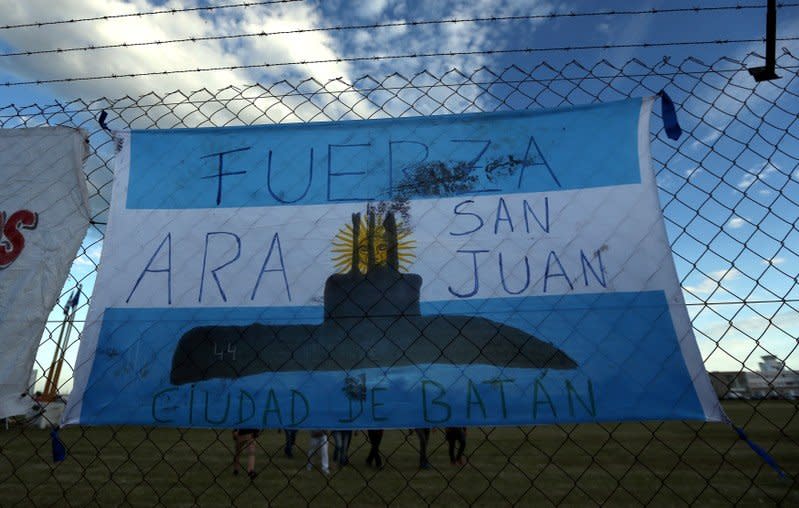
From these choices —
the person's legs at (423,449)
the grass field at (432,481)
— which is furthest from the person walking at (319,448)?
the person's legs at (423,449)

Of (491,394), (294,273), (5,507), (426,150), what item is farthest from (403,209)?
(5,507)

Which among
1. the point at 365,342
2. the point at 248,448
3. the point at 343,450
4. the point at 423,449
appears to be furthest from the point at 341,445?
the point at 365,342

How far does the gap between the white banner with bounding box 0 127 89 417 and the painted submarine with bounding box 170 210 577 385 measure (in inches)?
26.4

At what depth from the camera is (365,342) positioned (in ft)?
7.21

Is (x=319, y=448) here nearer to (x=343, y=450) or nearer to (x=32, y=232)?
(x=343, y=450)

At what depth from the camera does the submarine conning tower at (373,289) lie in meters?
2.23

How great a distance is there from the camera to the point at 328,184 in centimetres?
245

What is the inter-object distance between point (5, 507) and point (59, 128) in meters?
4.45

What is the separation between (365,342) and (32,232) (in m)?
1.64

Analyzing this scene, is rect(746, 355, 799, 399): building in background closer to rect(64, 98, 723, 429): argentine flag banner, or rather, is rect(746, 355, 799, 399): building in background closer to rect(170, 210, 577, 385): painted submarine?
rect(64, 98, 723, 429): argentine flag banner

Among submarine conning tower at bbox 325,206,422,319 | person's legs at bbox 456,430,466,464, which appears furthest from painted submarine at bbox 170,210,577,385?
person's legs at bbox 456,430,466,464

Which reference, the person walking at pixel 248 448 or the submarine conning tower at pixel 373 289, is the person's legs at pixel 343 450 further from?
the submarine conning tower at pixel 373 289

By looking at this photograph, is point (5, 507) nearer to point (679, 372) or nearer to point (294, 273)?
point (294, 273)

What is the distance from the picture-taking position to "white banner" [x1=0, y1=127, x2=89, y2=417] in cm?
225
